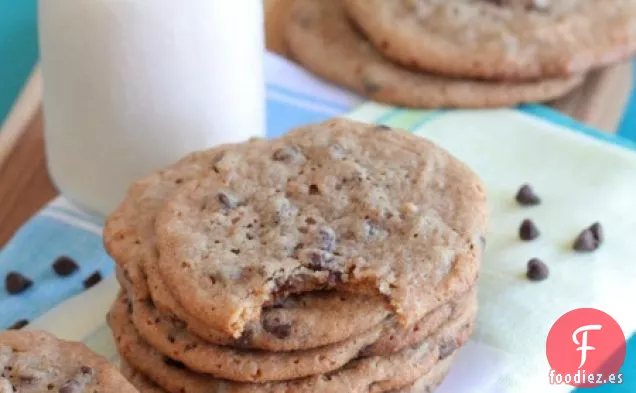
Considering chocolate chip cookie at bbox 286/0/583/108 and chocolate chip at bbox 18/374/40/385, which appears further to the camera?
chocolate chip cookie at bbox 286/0/583/108

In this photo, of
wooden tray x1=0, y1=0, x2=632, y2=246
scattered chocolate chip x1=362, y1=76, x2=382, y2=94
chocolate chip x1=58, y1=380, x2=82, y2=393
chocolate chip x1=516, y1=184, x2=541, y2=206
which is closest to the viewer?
chocolate chip x1=58, y1=380, x2=82, y2=393

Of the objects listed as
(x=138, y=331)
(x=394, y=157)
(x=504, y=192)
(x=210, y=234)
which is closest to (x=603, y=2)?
(x=504, y=192)

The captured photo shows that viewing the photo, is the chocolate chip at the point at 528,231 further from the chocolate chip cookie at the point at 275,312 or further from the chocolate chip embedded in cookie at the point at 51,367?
the chocolate chip embedded in cookie at the point at 51,367

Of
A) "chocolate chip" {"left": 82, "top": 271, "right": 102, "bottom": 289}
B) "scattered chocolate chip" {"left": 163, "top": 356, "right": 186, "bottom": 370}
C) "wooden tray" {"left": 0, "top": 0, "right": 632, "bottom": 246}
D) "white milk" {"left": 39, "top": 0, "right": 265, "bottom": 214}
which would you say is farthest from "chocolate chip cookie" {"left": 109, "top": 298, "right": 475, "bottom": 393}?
"wooden tray" {"left": 0, "top": 0, "right": 632, "bottom": 246}

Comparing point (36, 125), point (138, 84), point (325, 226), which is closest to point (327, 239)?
point (325, 226)

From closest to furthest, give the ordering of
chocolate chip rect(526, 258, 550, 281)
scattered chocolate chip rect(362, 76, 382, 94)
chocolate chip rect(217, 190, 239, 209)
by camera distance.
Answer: chocolate chip rect(217, 190, 239, 209) < chocolate chip rect(526, 258, 550, 281) < scattered chocolate chip rect(362, 76, 382, 94)

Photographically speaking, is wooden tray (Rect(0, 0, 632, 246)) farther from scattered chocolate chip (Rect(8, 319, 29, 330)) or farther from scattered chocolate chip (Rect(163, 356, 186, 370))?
scattered chocolate chip (Rect(163, 356, 186, 370))

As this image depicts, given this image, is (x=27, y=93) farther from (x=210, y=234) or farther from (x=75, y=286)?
(x=210, y=234)
